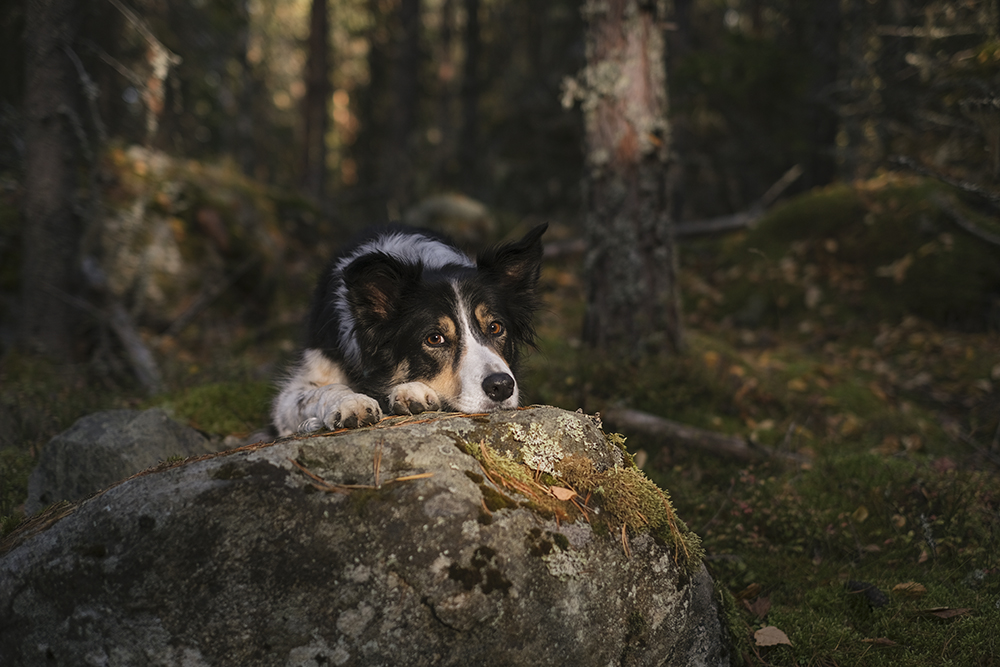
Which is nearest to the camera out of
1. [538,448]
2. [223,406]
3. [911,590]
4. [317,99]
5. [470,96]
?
[538,448]

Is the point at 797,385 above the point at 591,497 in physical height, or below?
below

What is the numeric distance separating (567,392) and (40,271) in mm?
6002

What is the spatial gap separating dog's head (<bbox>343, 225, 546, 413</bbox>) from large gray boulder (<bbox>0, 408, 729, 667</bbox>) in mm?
832

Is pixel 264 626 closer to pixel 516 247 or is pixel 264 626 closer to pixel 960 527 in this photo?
pixel 516 247

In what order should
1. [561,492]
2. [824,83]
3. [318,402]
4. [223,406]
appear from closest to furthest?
[561,492]
[318,402]
[223,406]
[824,83]

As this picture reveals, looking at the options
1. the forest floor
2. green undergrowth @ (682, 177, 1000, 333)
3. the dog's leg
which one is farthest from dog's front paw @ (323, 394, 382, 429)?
green undergrowth @ (682, 177, 1000, 333)

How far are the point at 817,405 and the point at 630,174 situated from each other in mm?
3137

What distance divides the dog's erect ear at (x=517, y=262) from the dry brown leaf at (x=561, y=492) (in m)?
2.00

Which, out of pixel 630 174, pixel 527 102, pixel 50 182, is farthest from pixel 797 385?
pixel 527 102

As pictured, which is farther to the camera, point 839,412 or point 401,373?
point 839,412

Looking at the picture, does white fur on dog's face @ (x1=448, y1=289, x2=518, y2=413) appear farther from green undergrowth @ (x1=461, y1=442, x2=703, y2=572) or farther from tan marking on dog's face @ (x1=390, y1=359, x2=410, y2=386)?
green undergrowth @ (x1=461, y1=442, x2=703, y2=572)

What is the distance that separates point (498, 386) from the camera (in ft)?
11.8

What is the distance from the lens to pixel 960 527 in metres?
4.21

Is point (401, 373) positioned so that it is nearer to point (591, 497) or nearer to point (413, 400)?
point (413, 400)
